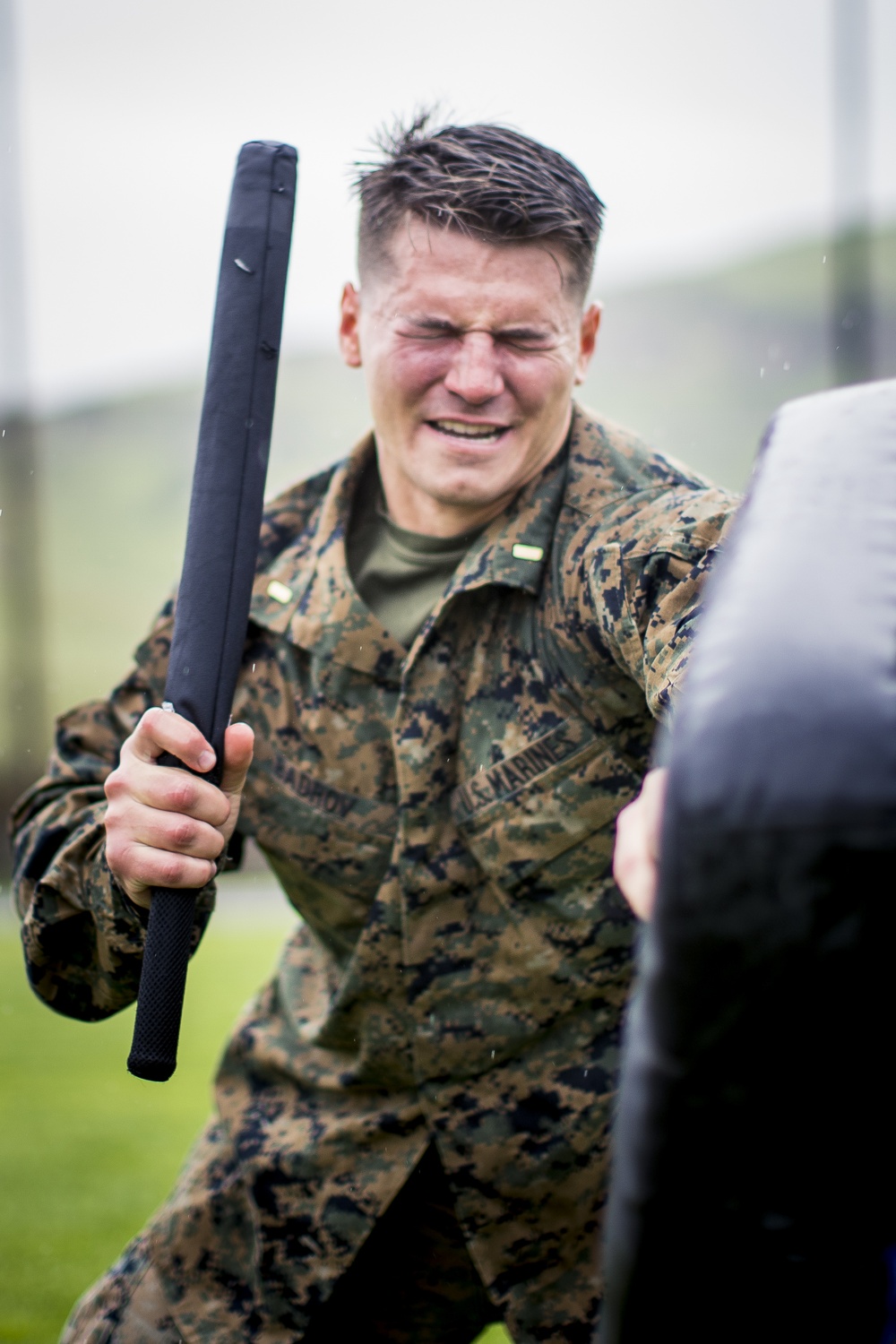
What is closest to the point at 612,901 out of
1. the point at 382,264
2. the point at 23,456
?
the point at 382,264

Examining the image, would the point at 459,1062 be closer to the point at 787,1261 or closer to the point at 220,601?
the point at 220,601

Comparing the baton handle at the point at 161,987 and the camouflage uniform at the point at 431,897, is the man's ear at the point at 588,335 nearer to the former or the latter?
the camouflage uniform at the point at 431,897

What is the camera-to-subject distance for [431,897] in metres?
2.10

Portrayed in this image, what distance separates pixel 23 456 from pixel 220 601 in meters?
13.0

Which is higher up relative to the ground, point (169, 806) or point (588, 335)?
point (588, 335)

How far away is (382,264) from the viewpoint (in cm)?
216

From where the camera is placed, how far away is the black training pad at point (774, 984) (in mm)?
654

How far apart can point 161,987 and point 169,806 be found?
8.1 inches

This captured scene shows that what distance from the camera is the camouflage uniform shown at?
2020 millimetres

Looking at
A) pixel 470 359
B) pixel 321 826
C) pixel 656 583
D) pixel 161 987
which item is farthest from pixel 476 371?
pixel 161 987

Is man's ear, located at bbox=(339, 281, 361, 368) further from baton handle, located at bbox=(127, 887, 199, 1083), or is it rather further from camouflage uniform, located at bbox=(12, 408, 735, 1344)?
baton handle, located at bbox=(127, 887, 199, 1083)

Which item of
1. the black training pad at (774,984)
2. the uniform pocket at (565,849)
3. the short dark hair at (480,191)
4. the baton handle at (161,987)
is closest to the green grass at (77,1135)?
the uniform pocket at (565,849)

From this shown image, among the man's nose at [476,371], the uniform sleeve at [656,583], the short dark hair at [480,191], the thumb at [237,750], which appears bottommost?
the thumb at [237,750]

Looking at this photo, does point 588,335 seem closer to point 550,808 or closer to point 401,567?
point 401,567
